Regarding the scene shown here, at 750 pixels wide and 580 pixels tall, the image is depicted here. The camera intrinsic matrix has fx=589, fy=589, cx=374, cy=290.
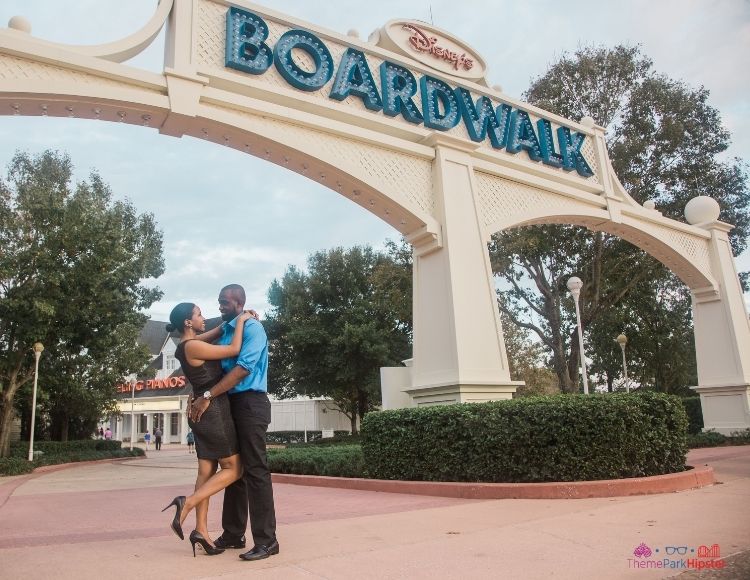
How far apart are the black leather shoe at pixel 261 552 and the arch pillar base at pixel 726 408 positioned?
13.2 m

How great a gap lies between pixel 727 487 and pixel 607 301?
1324 centimetres

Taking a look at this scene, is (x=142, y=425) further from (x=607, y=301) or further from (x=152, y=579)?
(x=152, y=579)

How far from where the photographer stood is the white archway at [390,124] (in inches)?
268

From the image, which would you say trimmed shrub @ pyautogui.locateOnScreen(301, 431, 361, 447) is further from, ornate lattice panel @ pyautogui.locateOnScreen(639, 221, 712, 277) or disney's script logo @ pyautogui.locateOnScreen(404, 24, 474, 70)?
disney's script logo @ pyautogui.locateOnScreen(404, 24, 474, 70)

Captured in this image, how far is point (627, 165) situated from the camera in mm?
17953

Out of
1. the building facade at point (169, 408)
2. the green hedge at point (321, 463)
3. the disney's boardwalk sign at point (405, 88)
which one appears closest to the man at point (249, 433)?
the green hedge at point (321, 463)

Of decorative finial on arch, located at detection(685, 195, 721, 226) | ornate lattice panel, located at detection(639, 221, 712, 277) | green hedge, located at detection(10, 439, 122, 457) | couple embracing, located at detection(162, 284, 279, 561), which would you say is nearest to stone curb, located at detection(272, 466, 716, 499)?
couple embracing, located at detection(162, 284, 279, 561)

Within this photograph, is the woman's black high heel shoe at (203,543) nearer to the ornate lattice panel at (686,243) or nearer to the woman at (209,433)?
the woman at (209,433)

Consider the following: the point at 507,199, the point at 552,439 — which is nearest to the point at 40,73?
the point at 552,439

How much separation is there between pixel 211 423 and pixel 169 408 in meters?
41.8

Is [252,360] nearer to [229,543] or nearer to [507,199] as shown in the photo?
[229,543]

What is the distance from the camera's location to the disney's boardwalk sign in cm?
802

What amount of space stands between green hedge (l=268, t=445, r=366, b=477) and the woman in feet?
15.0

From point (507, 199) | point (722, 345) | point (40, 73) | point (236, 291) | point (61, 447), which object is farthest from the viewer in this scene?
point (61, 447)
